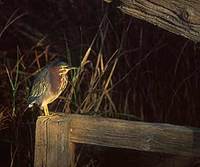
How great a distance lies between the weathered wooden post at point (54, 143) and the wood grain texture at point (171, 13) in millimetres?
754

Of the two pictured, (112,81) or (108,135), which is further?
(112,81)

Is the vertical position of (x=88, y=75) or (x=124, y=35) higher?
(x=124, y=35)

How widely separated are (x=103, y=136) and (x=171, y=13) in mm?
793

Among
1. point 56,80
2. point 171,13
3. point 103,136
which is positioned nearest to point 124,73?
point 56,80

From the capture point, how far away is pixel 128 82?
14.0 ft

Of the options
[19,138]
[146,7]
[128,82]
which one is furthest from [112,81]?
[146,7]

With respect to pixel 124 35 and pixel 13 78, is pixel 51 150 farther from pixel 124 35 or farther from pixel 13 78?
pixel 13 78

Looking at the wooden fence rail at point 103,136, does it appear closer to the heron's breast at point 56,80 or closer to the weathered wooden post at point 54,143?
the weathered wooden post at point 54,143

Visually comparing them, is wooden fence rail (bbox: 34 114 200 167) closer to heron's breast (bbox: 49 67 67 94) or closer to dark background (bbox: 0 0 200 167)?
heron's breast (bbox: 49 67 67 94)

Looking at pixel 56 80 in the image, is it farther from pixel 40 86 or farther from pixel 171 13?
pixel 171 13

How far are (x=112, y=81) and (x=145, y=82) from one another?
25 centimetres

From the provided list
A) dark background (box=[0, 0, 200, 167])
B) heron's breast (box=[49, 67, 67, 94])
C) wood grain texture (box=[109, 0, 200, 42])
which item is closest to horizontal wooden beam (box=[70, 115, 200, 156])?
wood grain texture (box=[109, 0, 200, 42])

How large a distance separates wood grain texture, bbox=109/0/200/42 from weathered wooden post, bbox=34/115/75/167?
754 mm

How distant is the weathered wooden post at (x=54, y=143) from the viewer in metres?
2.92
